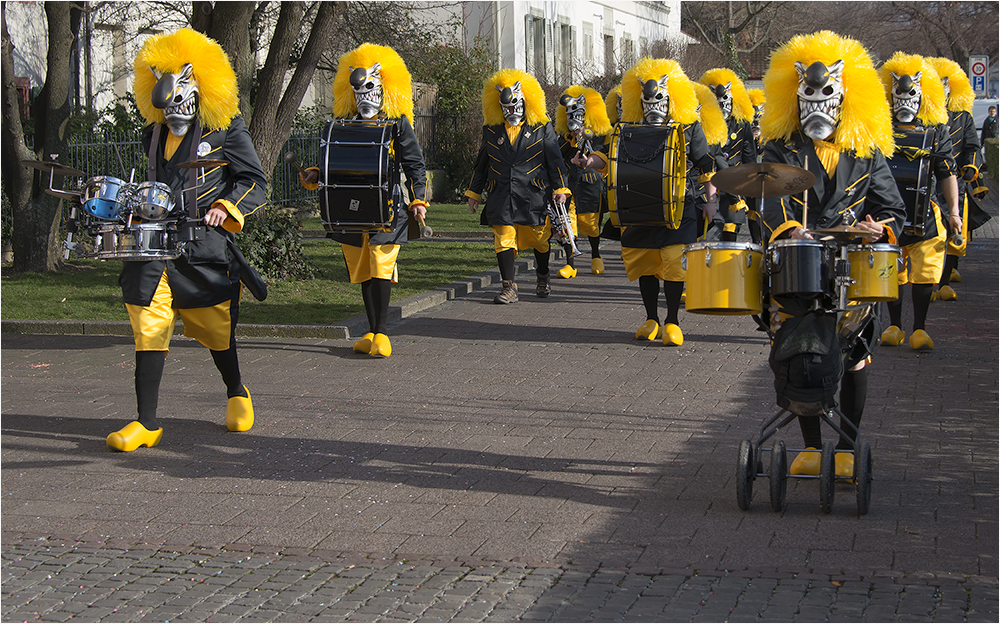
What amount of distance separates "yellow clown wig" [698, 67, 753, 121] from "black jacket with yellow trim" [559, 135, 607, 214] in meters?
1.63

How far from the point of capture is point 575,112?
13.4 meters

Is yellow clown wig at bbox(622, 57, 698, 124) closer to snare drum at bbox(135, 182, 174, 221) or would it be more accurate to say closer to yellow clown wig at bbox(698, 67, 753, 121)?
yellow clown wig at bbox(698, 67, 753, 121)

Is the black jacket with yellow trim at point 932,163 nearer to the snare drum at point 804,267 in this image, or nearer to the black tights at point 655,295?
the black tights at point 655,295

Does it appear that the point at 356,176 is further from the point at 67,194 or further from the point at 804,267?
the point at 804,267

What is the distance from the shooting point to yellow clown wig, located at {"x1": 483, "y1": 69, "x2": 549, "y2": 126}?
11.3 m

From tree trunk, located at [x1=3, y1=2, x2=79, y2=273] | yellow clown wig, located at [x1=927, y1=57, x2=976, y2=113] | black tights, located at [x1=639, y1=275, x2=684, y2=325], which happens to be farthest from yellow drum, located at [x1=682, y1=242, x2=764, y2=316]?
tree trunk, located at [x1=3, y1=2, x2=79, y2=273]

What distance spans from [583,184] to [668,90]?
15.5ft

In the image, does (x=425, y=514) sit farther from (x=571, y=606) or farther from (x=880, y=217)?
(x=880, y=217)

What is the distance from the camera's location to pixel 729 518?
5090mm

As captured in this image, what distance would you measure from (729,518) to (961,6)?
4342cm

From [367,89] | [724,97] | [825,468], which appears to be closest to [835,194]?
[825,468]

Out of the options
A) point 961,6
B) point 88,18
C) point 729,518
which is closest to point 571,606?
point 729,518

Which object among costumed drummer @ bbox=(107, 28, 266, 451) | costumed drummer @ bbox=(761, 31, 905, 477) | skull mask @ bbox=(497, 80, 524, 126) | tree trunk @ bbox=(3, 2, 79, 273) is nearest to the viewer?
costumed drummer @ bbox=(761, 31, 905, 477)

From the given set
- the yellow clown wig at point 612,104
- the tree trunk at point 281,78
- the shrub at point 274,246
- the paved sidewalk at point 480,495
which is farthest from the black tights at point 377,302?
the yellow clown wig at point 612,104
